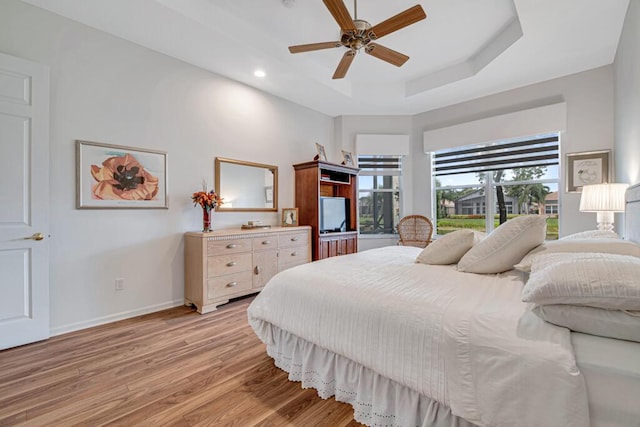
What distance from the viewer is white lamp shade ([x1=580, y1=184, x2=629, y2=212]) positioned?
2.39m

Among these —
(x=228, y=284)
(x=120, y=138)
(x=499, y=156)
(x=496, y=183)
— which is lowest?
(x=228, y=284)

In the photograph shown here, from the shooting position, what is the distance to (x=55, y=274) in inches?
96.9

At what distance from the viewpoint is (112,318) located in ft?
9.02

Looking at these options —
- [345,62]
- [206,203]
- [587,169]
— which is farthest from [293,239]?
[587,169]

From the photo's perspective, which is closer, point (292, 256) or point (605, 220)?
point (605, 220)

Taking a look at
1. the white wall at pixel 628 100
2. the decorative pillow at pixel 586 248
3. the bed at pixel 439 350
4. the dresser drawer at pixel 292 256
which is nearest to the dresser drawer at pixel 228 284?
the dresser drawer at pixel 292 256

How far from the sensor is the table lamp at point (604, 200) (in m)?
2.39

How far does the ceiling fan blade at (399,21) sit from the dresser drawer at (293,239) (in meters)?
2.46

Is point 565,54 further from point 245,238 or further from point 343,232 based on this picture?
point 245,238

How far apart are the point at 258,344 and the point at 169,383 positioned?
68 cm

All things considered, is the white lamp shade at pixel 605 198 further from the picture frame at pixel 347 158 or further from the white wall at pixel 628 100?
the picture frame at pixel 347 158

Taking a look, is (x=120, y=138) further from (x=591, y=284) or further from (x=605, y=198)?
(x=605, y=198)

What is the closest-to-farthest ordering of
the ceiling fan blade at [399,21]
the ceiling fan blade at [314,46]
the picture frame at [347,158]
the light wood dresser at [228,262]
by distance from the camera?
the ceiling fan blade at [399,21] < the ceiling fan blade at [314,46] < the light wood dresser at [228,262] < the picture frame at [347,158]

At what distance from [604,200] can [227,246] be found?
144 inches
